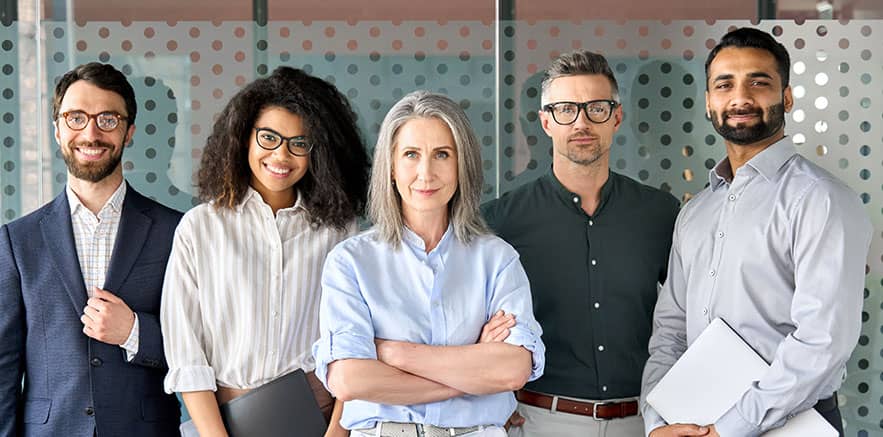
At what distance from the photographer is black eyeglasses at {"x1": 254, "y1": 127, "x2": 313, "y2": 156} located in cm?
314

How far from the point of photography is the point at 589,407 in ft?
10.7

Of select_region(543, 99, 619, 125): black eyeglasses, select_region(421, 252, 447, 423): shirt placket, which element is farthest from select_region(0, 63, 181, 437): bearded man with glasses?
select_region(543, 99, 619, 125): black eyeglasses

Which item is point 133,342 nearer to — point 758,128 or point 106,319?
point 106,319

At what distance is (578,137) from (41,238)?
5.79ft

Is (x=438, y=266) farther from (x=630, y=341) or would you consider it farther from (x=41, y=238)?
(x=41, y=238)

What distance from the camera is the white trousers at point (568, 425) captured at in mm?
3248

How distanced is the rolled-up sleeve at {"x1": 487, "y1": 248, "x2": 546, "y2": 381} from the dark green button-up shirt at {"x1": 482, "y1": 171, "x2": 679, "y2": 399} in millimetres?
444

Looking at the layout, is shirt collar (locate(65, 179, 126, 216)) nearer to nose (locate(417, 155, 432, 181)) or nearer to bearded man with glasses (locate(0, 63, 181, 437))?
bearded man with glasses (locate(0, 63, 181, 437))

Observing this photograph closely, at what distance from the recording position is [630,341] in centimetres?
335

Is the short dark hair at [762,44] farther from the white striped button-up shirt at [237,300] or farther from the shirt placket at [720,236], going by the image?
the white striped button-up shirt at [237,300]

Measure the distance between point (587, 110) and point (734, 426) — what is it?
1088mm

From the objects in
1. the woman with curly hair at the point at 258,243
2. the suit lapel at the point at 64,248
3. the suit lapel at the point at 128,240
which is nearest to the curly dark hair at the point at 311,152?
the woman with curly hair at the point at 258,243

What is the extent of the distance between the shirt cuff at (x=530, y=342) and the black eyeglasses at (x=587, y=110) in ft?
2.63

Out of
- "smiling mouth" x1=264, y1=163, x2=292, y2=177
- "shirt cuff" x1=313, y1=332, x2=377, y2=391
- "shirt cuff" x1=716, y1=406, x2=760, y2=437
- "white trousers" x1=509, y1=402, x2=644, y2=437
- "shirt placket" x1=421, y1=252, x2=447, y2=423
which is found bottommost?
"white trousers" x1=509, y1=402, x2=644, y2=437
